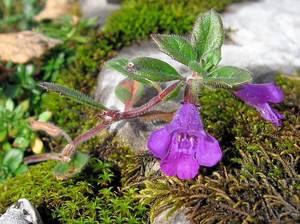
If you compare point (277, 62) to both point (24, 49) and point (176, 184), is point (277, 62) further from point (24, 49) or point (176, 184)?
point (24, 49)

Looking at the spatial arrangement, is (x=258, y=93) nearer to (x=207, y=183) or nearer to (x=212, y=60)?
(x=212, y=60)

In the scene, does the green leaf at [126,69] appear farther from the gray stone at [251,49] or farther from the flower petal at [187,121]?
the gray stone at [251,49]

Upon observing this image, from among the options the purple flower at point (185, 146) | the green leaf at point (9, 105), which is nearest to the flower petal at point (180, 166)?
the purple flower at point (185, 146)

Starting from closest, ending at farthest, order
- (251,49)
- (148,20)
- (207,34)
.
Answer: (207,34) < (251,49) < (148,20)

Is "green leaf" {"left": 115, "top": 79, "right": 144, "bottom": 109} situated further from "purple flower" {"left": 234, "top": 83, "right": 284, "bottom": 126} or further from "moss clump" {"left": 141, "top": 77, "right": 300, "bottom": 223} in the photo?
"purple flower" {"left": 234, "top": 83, "right": 284, "bottom": 126}

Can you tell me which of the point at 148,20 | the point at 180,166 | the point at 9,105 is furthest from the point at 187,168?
the point at 148,20

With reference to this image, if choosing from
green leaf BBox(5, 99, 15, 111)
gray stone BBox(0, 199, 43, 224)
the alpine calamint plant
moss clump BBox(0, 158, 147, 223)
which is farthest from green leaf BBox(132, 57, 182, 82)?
green leaf BBox(5, 99, 15, 111)
